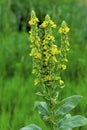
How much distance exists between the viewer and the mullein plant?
1978mm

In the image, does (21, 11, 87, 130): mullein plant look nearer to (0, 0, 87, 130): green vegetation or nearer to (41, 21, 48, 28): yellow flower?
(41, 21, 48, 28): yellow flower

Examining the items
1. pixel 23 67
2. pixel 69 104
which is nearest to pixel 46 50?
pixel 69 104

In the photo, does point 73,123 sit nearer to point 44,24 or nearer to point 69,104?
point 69,104

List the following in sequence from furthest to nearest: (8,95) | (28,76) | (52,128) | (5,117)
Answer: (28,76) → (8,95) → (5,117) → (52,128)

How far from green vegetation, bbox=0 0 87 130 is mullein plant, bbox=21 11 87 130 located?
561 millimetres

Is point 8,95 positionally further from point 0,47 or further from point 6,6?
point 6,6

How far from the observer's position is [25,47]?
3906 millimetres

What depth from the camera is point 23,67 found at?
3.66 m

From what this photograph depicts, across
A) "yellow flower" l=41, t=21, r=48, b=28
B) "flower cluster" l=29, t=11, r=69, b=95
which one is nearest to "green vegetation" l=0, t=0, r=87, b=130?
"flower cluster" l=29, t=11, r=69, b=95

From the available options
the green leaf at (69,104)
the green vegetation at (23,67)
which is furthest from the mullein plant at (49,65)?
the green vegetation at (23,67)

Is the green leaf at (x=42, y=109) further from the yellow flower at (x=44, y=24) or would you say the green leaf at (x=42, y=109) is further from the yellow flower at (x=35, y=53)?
the yellow flower at (x=44, y=24)

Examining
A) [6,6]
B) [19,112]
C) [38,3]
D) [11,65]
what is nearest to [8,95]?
[19,112]

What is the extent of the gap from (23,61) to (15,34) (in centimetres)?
50

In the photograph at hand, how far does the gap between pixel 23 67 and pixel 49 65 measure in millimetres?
1633
